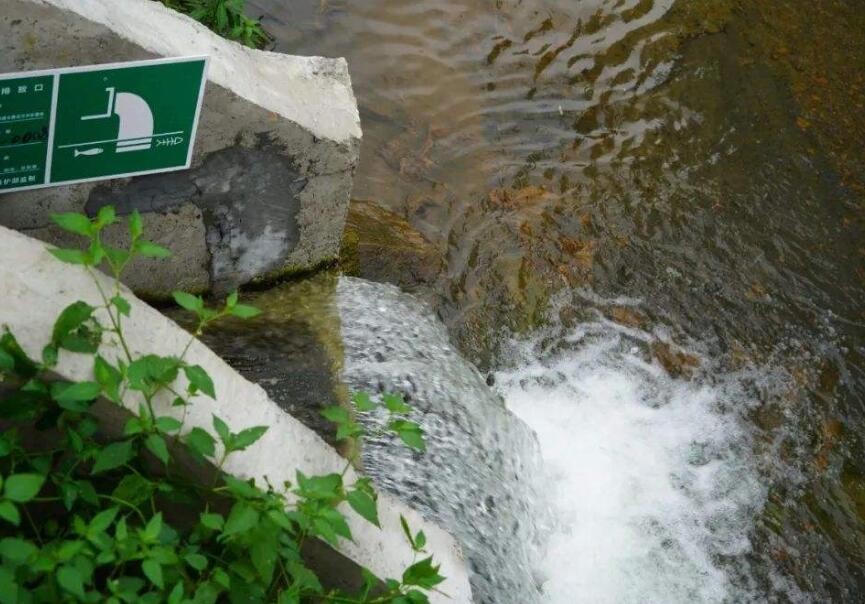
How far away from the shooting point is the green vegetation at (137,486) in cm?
210

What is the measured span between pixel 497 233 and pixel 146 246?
3.30 metres

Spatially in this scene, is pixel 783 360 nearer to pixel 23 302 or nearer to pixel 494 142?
pixel 494 142

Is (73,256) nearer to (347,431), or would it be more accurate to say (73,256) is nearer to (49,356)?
(49,356)

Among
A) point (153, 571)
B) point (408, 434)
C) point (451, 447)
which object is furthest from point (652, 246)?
point (153, 571)

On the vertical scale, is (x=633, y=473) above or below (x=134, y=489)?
below

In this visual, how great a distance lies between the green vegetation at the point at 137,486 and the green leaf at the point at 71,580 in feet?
0.19

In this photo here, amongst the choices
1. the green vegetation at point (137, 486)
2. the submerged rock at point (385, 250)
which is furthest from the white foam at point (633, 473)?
the green vegetation at point (137, 486)

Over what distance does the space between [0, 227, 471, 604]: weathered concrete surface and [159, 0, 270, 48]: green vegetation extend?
277 cm

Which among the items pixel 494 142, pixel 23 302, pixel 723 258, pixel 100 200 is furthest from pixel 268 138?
pixel 723 258

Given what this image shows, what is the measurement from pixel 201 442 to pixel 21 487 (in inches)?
18.0

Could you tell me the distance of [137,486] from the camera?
2.29m

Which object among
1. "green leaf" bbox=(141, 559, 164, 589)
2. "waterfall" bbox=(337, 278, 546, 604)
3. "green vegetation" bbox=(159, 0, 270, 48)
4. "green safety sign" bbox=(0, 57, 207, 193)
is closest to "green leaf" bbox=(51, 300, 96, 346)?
"green leaf" bbox=(141, 559, 164, 589)

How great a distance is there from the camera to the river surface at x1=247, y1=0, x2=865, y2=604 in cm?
443

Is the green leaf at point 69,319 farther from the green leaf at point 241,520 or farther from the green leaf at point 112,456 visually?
the green leaf at point 241,520
